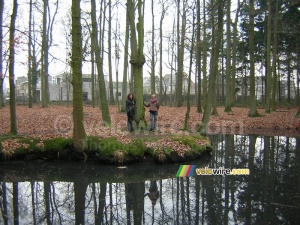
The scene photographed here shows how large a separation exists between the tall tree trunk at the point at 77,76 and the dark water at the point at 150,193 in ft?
2.76

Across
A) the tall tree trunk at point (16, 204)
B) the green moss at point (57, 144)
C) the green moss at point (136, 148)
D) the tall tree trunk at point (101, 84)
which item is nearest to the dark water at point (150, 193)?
the tall tree trunk at point (16, 204)

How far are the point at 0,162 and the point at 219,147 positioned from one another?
7740mm

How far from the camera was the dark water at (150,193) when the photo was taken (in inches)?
199

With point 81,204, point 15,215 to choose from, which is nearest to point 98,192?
point 81,204

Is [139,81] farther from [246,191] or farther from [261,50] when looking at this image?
[261,50]

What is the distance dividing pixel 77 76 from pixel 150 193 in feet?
14.8

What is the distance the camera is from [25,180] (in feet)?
23.8

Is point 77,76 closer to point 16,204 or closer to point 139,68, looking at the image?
point 139,68

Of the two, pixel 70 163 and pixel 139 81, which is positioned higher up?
pixel 139 81

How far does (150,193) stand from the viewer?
628 centimetres

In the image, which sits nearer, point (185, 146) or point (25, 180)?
point (25, 180)

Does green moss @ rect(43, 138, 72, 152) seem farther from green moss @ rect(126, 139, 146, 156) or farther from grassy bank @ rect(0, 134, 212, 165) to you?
green moss @ rect(126, 139, 146, 156)

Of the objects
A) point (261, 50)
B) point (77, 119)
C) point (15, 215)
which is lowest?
point (15, 215)

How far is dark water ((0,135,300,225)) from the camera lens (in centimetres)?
506
